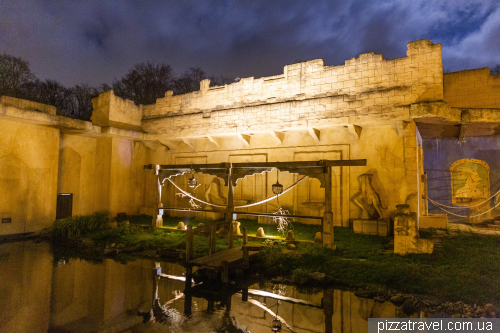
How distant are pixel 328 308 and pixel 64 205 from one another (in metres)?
14.4

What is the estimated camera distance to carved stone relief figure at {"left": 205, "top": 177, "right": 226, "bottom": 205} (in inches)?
608

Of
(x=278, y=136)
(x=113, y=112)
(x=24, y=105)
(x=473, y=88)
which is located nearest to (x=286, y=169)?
(x=278, y=136)

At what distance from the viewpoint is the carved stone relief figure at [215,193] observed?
15.4 m

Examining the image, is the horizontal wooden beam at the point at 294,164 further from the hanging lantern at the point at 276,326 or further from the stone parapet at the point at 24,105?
the stone parapet at the point at 24,105

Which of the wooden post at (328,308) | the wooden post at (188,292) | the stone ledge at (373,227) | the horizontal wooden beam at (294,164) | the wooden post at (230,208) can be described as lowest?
the wooden post at (188,292)

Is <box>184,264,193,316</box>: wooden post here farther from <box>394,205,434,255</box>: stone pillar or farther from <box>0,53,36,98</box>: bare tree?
<box>0,53,36,98</box>: bare tree

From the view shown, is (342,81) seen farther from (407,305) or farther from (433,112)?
(407,305)

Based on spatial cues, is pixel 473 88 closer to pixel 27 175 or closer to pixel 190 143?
pixel 190 143

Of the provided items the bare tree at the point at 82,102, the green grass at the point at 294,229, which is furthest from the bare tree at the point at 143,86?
the green grass at the point at 294,229

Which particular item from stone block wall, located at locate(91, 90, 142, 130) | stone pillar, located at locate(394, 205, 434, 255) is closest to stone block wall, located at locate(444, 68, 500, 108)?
stone pillar, located at locate(394, 205, 434, 255)

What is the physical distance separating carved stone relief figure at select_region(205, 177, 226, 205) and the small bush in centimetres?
498

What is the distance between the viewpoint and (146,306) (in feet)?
19.5

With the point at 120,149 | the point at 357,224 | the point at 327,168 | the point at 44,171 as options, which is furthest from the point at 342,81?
the point at 44,171

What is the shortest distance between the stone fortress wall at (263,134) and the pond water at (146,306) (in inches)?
247
